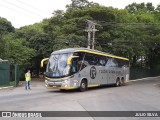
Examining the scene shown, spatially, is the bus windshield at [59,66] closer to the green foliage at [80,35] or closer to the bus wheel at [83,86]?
the bus wheel at [83,86]

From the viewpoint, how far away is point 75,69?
24.5m

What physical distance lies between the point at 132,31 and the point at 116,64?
52.6 feet

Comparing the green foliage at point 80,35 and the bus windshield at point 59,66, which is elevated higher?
the green foliage at point 80,35

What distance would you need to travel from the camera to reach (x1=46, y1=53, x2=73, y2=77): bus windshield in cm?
2384

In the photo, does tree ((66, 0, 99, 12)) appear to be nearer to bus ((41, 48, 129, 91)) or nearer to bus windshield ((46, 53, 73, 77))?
bus ((41, 48, 129, 91))

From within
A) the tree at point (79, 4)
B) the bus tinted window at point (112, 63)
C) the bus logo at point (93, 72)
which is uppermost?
the tree at point (79, 4)

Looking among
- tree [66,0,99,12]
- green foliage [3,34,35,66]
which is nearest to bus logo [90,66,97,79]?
green foliage [3,34,35,66]

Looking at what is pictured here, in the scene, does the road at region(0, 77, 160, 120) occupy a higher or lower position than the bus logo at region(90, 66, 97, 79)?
lower

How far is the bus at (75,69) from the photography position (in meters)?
23.8

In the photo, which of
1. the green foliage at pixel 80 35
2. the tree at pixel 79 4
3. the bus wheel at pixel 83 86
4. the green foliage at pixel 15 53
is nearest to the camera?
the bus wheel at pixel 83 86

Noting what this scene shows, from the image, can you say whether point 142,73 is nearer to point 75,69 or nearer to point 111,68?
point 111,68

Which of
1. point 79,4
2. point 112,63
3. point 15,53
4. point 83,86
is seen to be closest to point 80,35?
point 79,4

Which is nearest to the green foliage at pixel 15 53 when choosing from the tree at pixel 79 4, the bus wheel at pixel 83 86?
the tree at pixel 79 4

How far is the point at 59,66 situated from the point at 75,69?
4.32ft
